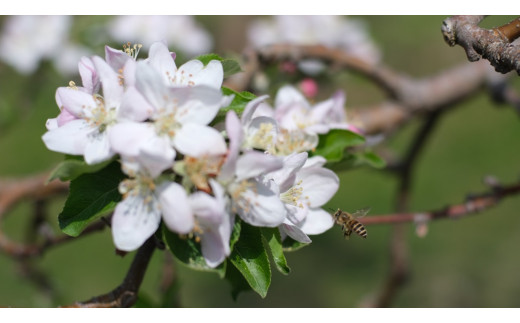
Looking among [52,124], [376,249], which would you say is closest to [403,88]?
[52,124]

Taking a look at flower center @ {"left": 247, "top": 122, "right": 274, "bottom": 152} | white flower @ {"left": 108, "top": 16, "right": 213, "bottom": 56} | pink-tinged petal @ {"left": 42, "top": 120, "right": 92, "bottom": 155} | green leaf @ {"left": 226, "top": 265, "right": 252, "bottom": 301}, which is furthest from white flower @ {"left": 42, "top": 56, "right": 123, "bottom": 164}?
white flower @ {"left": 108, "top": 16, "right": 213, "bottom": 56}

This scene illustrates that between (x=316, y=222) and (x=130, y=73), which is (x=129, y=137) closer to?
(x=130, y=73)

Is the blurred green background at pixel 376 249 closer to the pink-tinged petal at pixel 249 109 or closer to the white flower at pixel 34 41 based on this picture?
the white flower at pixel 34 41

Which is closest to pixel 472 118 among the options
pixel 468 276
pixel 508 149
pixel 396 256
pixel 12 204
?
pixel 508 149

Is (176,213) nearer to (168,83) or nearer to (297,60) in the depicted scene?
(168,83)

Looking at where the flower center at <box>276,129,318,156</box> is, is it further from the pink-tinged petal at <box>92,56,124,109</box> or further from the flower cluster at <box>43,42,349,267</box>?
the pink-tinged petal at <box>92,56,124,109</box>

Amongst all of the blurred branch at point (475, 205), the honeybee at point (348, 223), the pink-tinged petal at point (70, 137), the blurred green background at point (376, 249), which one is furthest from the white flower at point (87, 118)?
the blurred green background at point (376, 249)
